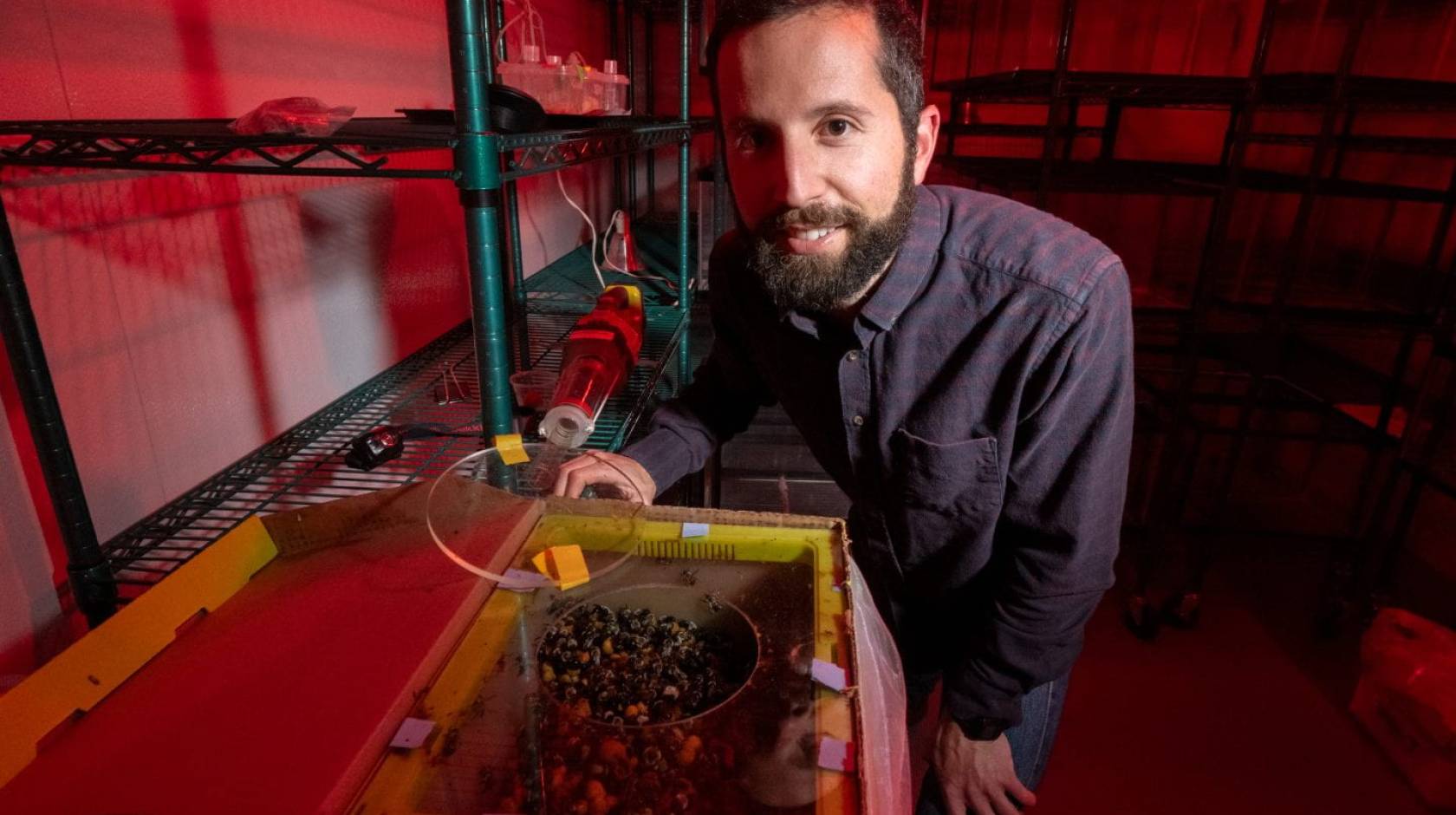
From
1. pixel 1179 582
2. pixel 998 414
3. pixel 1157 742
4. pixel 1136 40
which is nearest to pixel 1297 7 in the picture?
pixel 1136 40

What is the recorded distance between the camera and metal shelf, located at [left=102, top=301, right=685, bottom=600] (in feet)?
3.32

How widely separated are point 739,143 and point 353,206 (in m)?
0.93

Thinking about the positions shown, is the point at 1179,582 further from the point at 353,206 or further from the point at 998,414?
the point at 353,206

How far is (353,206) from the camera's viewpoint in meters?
1.47

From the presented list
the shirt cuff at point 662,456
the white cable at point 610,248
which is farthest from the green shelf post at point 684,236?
the shirt cuff at point 662,456

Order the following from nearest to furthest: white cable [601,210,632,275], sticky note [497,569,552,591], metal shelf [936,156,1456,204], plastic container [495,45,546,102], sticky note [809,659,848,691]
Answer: sticky note [809,659,848,691] < sticky note [497,569,552,591] < plastic container [495,45,546,102] < metal shelf [936,156,1456,204] < white cable [601,210,632,275]

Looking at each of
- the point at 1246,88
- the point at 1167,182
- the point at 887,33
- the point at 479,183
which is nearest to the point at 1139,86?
the point at 1246,88

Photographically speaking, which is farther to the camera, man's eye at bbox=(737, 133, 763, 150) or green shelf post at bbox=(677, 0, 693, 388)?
green shelf post at bbox=(677, 0, 693, 388)

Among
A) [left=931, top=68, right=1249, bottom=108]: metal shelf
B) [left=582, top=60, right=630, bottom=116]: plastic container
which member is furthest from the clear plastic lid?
[left=931, top=68, right=1249, bottom=108]: metal shelf

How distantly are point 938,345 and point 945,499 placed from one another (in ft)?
→ 0.64

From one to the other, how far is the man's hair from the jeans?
814mm

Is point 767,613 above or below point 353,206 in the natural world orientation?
below

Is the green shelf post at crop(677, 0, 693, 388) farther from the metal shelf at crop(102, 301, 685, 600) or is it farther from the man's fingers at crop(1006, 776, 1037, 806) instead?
the man's fingers at crop(1006, 776, 1037, 806)

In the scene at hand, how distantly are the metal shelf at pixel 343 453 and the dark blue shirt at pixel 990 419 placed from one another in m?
0.40
